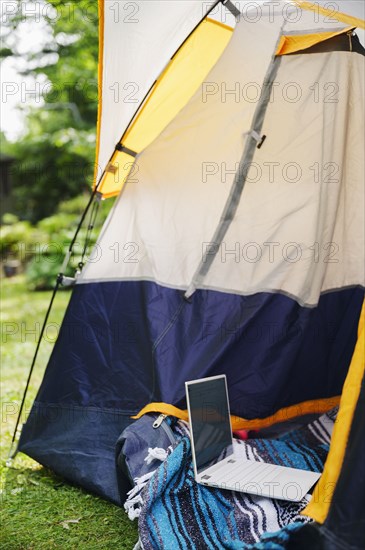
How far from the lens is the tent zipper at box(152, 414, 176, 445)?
262cm

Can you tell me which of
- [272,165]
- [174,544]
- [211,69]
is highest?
[211,69]

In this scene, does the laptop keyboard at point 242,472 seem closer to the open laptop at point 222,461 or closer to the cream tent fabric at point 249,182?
the open laptop at point 222,461

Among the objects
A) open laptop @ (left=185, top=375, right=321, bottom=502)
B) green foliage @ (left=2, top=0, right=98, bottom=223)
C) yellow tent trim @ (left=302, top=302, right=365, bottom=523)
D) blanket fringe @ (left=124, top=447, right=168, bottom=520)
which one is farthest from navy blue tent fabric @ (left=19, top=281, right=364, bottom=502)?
green foliage @ (left=2, top=0, right=98, bottom=223)

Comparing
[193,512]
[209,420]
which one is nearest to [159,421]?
[209,420]

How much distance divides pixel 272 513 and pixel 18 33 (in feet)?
30.4

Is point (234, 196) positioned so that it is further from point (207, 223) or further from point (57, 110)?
point (57, 110)

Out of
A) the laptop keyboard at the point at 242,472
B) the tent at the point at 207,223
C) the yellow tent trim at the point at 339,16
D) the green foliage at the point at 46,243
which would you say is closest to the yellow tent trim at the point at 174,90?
the tent at the point at 207,223

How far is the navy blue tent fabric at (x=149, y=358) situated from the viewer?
115 inches

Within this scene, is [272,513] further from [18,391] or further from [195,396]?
[18,391]

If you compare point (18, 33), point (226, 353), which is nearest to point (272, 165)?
point (226, 353)

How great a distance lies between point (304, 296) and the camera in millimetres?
3061

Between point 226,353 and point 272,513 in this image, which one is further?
point 226,353

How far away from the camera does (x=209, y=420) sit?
2598 mm

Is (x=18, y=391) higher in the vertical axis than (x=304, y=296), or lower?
lower
